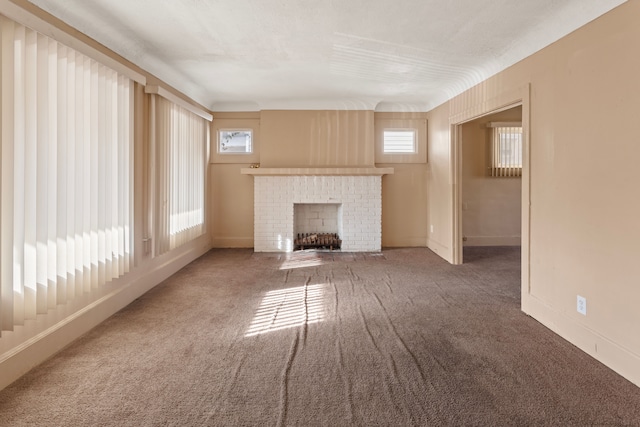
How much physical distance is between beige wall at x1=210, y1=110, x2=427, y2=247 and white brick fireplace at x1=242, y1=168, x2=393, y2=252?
31 cm

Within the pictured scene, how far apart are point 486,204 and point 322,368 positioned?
18.3ft

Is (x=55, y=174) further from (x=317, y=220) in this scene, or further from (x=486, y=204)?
(x=486, y=204)

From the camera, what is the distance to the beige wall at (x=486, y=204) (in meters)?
6.86

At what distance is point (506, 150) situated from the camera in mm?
6742

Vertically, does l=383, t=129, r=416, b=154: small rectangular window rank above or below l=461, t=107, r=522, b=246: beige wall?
above

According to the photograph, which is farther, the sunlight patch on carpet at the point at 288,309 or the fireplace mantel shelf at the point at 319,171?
the fireplace mantel shelf at the point at 319,171

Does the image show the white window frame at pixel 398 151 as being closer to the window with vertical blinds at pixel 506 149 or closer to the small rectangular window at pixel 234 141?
the window with vertical blinds at pixel 506 149

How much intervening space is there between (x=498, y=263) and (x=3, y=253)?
549 cm

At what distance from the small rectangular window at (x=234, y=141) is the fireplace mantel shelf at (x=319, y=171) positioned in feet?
1.72

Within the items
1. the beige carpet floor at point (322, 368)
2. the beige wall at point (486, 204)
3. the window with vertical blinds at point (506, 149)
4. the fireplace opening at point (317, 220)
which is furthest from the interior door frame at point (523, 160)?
the fireplace opening at point (317, 220)

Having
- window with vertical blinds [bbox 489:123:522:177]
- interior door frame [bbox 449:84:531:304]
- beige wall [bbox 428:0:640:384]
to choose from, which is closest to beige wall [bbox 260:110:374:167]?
interior door frame [bbox 449:84:531:304]

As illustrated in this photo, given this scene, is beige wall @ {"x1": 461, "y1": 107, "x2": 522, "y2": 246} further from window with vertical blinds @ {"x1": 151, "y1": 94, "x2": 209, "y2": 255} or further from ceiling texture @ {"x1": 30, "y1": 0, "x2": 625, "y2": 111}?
window with vertical blinds @ {"x1": 151, "y1": 94, "x2": 209, "y2": 255}

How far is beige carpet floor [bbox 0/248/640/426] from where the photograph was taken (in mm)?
1888

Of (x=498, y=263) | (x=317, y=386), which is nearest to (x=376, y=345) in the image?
(x=317, y=386)
